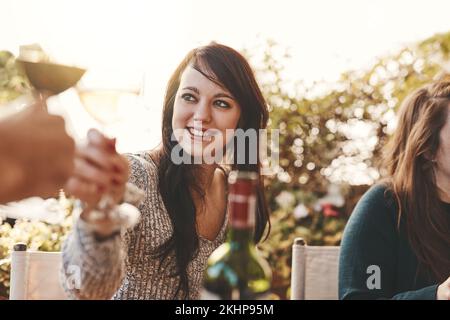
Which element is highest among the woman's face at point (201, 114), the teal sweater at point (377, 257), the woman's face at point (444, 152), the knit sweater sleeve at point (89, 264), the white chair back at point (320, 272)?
the woman's face at point (201, 114)

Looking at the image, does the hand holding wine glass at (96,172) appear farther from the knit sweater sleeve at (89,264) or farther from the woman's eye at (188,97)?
the woman's eye at (188,97)

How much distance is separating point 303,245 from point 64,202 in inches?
48.0

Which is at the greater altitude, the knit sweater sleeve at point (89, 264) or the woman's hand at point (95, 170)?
the woman's hand at point (95, 170)

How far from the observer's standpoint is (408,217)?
5.92 ft

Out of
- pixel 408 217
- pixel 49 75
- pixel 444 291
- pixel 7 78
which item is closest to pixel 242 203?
pixel 49 75

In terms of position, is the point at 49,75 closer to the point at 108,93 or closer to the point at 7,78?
the point at 108,93

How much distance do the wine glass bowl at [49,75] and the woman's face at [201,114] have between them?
0.90m

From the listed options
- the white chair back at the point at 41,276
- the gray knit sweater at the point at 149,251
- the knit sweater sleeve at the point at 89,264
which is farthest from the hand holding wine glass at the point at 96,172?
the white chair back at the point at 41,276

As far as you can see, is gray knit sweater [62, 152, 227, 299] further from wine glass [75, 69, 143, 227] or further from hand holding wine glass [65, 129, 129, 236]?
hand holding wine glass [65, 129, 129, 236]

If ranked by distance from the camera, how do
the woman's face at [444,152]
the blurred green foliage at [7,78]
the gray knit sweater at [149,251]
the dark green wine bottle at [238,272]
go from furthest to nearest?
the blurred green foliage at [7,78] → the woman's face at [444,152] → the gray knit sweater at [149,251] → the dark green wine bottle at [238,272]

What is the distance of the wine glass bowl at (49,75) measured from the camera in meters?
0.68

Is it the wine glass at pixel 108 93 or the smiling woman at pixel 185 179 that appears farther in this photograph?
the smiling woman at pixel 185 179

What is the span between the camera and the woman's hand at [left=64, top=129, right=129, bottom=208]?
74cm

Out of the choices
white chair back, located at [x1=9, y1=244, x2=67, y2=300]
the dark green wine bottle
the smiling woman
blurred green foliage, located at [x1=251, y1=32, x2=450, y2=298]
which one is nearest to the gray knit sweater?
the smiling woman
